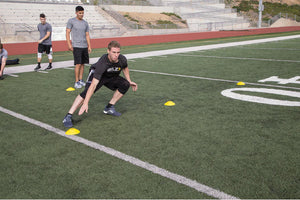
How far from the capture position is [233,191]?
2715 mm

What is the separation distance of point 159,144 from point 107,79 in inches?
60.9

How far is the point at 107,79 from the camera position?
4.80m

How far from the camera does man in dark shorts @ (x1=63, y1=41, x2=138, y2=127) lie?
13.6 ft

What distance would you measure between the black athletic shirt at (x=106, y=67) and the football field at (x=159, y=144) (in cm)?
77

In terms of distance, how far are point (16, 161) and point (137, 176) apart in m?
1.42

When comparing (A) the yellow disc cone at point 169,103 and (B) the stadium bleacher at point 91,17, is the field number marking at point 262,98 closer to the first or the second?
(A) the yellow disc cone at point 169,103

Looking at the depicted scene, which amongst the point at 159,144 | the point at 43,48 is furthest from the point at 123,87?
the point at 43,48

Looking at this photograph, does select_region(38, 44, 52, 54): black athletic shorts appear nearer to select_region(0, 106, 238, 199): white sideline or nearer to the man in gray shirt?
the man in gray shirt

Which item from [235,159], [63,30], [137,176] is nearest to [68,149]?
[137,176]

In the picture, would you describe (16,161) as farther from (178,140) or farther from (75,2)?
(75,2)

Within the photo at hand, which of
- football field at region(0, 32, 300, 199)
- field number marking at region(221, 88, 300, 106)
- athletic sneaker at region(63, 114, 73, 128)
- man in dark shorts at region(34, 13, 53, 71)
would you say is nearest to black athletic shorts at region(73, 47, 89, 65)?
football field at region(0, 32, 300, 199)

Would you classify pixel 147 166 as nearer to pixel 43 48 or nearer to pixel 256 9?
pixel 43 48

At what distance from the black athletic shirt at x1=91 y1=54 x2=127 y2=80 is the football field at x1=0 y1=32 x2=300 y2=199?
0.77m

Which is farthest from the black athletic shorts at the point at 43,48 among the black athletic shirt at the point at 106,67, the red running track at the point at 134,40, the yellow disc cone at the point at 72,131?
the red running track at the point at 134,40
